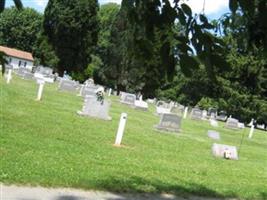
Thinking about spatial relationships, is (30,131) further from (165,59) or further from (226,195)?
(165,59)

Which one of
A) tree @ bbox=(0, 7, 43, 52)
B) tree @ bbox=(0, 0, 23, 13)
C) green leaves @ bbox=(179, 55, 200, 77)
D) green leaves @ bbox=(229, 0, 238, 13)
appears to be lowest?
green leaves @ bbox=(179, 55, 200, 77)

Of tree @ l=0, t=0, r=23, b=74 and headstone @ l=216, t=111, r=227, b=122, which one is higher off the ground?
tree @ l=0, t=0, r=23, b=74

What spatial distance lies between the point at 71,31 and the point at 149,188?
236 feet

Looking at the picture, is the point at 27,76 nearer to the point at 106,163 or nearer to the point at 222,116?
the point at 222,116

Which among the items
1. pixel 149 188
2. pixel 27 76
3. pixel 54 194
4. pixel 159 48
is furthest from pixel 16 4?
pixel 27 76

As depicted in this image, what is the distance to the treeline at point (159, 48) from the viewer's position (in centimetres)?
405

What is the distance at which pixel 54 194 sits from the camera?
8.55 meters

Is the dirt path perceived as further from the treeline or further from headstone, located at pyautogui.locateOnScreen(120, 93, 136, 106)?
headstone, located at pyautogui.locateOnScreen(120, 93, 136, 106)

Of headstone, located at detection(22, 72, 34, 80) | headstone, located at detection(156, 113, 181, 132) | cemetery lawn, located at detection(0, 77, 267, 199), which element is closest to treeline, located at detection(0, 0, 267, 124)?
cemetery lawn, located at detection(0, 77, 267, 199)

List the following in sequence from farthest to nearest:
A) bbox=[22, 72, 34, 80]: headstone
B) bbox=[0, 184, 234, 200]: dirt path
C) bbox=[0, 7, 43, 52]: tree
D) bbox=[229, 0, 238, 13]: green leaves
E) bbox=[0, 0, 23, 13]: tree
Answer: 1. bbox=[0, 7, 43, 52]: tree
2. bbox=[22, 72, 34, 80]: headstone
3. bbox=[0, 184, 234, 200]: dirt path
4. bbox=[229, 0, 238, 13]: green leaves
5. bbox=[0, 0, 23, 13]: tree

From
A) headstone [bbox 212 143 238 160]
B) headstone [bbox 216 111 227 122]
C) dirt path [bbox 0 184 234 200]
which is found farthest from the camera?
headstone [bbox 216 111 227 122]

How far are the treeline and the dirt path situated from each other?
5.93ft

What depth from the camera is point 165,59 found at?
13.1 feet

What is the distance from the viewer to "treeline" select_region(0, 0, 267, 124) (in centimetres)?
405
